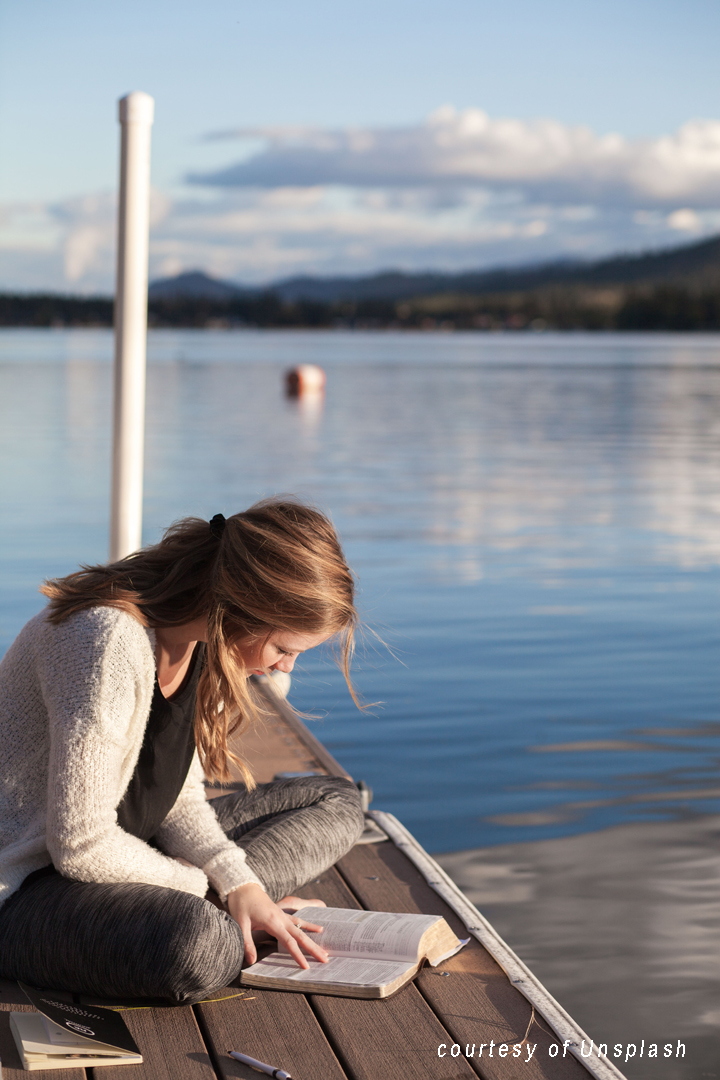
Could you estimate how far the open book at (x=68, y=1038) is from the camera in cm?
229

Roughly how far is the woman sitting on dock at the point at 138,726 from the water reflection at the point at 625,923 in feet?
3.37

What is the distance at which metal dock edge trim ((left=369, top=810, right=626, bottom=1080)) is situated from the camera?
239 cm

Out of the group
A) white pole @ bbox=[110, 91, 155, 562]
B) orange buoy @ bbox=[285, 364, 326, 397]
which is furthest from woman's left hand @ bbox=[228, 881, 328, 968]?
orange buoy @ bbox=[285, 364, 326, 397]

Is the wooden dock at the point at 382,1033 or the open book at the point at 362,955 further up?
the open book at the point at 362,955

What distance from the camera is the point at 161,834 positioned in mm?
2965

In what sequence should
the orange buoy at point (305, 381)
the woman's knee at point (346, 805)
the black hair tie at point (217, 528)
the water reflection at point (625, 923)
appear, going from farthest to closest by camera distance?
the orange buoy at point (305, 381) → the woman's knee at point (346, 805) → the water reflection at point (625, 923) → the black hair tie at point (217, 528)

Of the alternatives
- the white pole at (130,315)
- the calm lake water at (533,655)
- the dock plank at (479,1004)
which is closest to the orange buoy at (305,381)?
the calm lake water at (533,655)

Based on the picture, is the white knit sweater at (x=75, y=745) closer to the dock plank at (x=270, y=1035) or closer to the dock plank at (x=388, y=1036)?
the dock plank at (x=270, y=1035)

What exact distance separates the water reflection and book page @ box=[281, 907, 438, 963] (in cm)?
73

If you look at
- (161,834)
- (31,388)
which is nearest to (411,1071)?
(161,834)

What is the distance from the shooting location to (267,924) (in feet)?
8.79

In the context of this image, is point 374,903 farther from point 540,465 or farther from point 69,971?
point 540,465

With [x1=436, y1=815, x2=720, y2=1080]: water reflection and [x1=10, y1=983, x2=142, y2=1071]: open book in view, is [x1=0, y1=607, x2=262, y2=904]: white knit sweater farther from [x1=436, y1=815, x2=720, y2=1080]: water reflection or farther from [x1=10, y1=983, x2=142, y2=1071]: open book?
[x1=436, y1=815, x2=720, y2=1080]: water reflection

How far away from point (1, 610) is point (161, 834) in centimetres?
499
